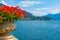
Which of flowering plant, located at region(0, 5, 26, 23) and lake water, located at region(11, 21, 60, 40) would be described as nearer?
flowering plant, located at region(0, 5, 26, 23)

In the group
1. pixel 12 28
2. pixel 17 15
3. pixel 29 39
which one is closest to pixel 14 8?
Result: pixel 17 15

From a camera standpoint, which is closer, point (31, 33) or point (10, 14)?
point (10, 14)

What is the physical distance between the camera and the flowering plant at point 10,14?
1621mm

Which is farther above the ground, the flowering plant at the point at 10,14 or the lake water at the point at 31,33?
the flowering plant at the point at 10,14

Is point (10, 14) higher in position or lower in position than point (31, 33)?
higher

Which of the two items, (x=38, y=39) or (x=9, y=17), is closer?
(x=9, y=17)

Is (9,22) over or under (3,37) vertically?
over

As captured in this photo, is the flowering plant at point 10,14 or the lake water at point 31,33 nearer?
the flowering plant at point 10,14

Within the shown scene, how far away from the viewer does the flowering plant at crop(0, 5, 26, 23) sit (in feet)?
5.32

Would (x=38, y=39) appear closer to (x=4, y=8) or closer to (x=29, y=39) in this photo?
(x=29, y=39)

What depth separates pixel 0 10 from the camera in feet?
5.41

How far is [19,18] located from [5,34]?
0.59 ft

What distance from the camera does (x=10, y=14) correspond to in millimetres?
1640

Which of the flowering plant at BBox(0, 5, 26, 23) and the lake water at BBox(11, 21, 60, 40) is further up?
the flowering plant at BBox(0, 5, 26, 23)
